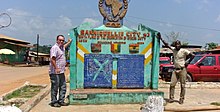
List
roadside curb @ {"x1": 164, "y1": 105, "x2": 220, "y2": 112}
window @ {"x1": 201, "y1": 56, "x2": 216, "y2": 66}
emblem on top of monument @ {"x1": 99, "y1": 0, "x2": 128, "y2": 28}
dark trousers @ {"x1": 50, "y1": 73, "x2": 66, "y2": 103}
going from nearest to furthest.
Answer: roadside curb @ {"x1": 164, "y1": 105, "x2": 220, "y2": 112}, dark trousers @ {"x1": 50, "y1": 73, "x2": 66, "y2": 103}, emblem on top of monument @ {"x1": 99, "y1": 0, "x2": 128, "y2": 28}, window @ {"x1": 201, "y1": 56, "x2": 216, "y2": 66}

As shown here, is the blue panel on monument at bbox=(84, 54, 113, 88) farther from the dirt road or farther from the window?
the window

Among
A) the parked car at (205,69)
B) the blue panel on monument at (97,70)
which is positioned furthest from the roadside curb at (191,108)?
the parked car at (205,69)

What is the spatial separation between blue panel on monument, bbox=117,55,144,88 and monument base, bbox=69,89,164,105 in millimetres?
376

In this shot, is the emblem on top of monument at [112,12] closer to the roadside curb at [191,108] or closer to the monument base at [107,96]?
the monument base at [107,96]

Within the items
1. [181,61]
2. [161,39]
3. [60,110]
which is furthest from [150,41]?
[60,110]

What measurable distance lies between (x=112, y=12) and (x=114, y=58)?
1391 millimetres

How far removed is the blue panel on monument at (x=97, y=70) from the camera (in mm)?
8172

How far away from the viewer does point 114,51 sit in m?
8.27

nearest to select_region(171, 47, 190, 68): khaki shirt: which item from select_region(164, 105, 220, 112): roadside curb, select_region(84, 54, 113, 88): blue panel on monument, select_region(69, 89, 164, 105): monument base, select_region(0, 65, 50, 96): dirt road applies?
select_region(69, 89, 164, 105): monument base

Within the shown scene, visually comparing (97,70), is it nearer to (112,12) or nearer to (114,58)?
(114,58)

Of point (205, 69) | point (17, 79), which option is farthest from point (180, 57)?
point (17, 79)

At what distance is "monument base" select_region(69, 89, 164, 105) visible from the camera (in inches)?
301

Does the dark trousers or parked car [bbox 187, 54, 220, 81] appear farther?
parked car [bbox 187, 54, 220, 81]

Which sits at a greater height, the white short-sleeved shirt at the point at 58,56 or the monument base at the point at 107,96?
the white short-sleeved shirt at the point at 58,56
